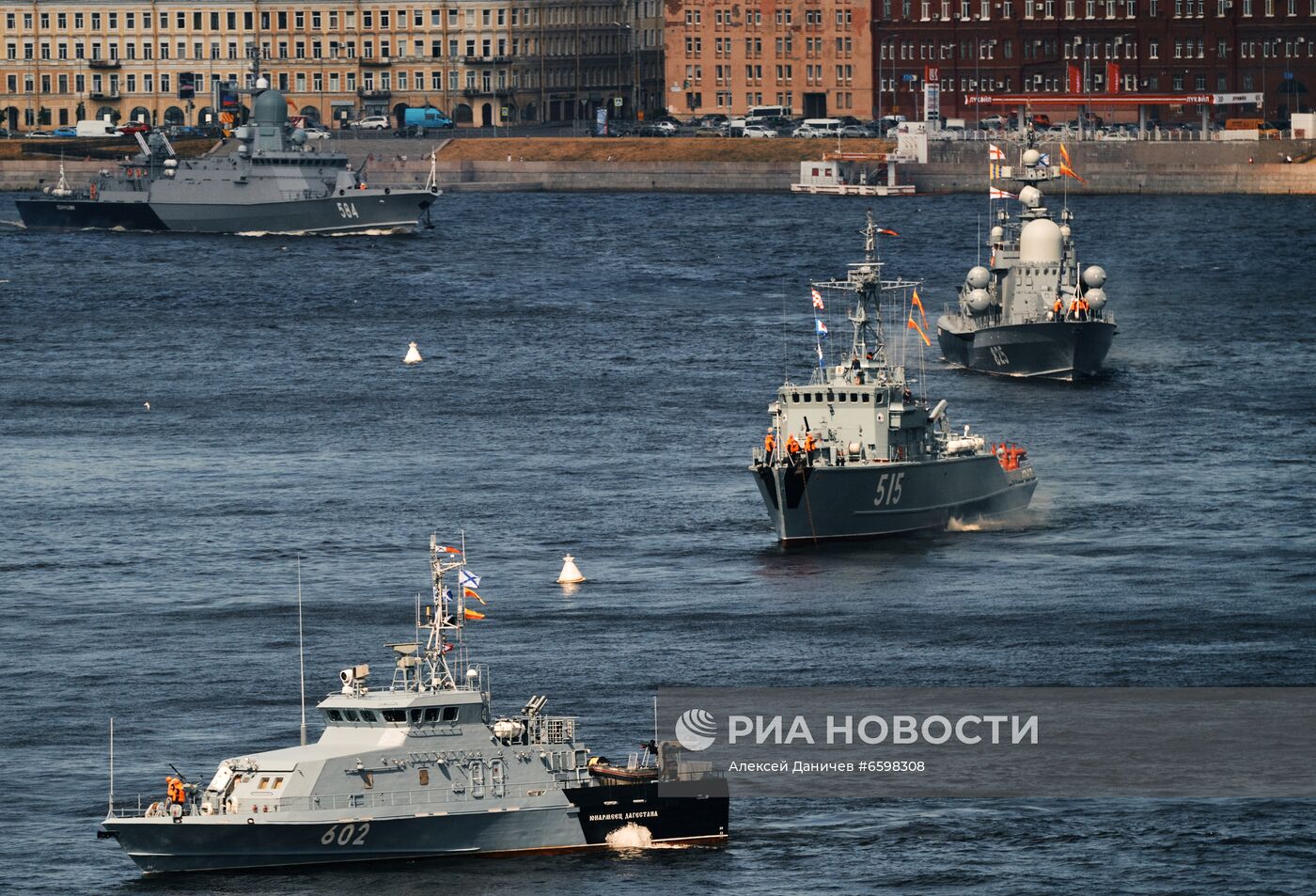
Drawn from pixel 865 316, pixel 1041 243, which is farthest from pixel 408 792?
pixel 1041 243

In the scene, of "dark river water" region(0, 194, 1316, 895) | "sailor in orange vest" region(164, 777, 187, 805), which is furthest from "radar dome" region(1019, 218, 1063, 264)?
"sailor in orange vest" region(164, 777, 187, 805)

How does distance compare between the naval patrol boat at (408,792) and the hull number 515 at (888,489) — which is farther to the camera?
the hull number 515 at (888,489)

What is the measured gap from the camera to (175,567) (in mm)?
84875

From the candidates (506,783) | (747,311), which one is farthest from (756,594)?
(747,311)

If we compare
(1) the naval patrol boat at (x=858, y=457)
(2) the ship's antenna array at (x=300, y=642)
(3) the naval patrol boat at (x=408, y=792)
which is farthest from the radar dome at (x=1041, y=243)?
(3) the naval patrol boat at (x=408, y=792)

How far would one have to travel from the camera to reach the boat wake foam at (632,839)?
5372 centimetres

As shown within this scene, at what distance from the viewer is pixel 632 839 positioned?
177 ft

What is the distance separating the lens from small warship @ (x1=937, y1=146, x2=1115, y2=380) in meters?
132

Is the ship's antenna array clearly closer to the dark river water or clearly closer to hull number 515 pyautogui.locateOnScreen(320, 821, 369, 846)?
the dark river water

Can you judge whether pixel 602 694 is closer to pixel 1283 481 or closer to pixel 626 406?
pixel 1283 481

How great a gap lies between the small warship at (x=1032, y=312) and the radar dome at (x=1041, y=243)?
0.05 meters

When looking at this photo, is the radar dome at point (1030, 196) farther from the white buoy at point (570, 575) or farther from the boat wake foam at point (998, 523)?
the white buoy at point (570, 575)

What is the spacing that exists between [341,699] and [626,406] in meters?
71.9

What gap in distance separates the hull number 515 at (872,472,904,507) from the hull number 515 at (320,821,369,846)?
37883mm
